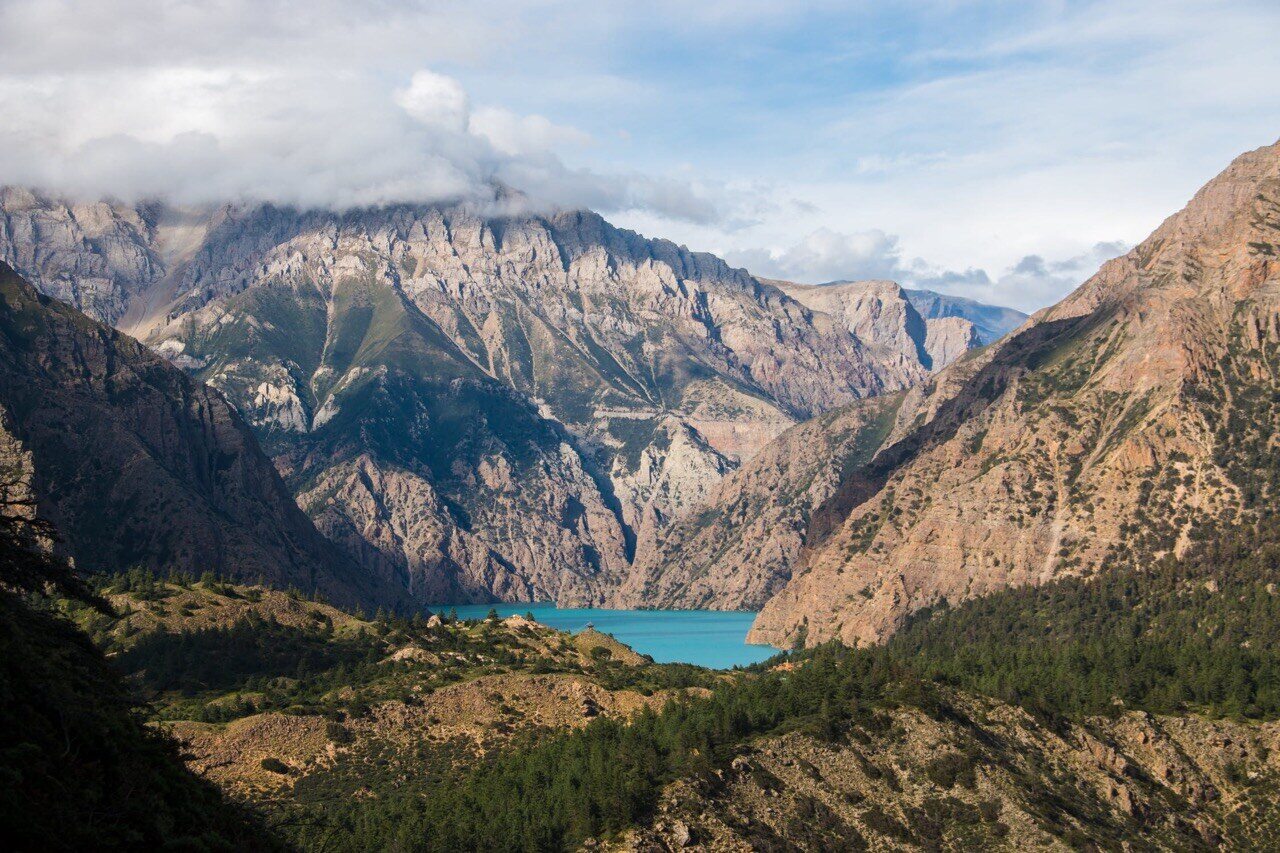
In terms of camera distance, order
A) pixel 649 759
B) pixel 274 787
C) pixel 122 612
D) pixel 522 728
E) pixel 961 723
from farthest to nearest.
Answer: pixel 122 612 < pixel 522 728 < pixel 961 723 < pixel 274 787 < pixel 649 759

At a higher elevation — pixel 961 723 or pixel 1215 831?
pixel 961 723

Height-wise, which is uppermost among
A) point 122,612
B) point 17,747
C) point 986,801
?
point 17,747

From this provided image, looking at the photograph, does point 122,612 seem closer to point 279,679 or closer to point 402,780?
point 279,679

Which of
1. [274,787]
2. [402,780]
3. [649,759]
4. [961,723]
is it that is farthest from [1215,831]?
[274,787]

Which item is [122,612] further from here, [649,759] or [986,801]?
[986,801]

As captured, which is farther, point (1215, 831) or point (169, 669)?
point (169, 669)

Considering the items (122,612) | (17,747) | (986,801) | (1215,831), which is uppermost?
(17,747)

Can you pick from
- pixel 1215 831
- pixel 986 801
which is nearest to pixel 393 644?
pixel 986 801

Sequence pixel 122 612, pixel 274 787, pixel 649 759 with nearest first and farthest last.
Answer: pixel 649 759 → pixel 274 787 → pixel 122 612

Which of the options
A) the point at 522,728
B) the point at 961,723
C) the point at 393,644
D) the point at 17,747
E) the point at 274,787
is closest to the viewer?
the point at 17,747
